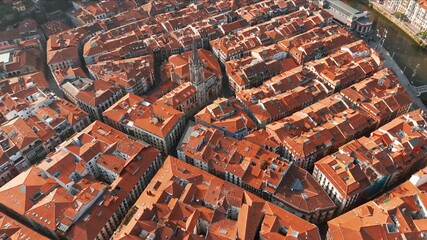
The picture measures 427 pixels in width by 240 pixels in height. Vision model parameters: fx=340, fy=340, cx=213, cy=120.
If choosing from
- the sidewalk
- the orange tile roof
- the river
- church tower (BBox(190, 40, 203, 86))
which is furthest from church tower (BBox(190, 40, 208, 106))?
the river

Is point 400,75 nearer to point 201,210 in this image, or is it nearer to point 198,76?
point 198,76

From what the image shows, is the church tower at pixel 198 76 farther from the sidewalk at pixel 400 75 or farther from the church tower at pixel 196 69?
the sidewalk at pixel 400 75

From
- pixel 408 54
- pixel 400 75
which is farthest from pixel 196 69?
pixel 408 54

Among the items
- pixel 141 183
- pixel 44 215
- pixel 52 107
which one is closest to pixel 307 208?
pixel 141 183

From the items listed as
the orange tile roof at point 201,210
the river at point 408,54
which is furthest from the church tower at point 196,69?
the river at point 408,54

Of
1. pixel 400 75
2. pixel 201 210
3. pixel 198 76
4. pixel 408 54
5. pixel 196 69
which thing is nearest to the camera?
pixel 201 210

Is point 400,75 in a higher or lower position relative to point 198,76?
lower
